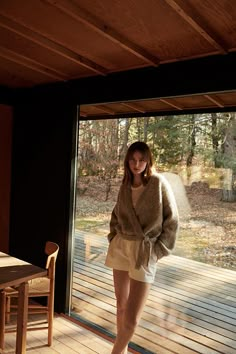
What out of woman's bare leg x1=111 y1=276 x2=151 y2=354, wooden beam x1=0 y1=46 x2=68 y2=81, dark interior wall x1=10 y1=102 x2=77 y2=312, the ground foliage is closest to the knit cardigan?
woman's bare leg x1=111 y1=276 x2=151 y2=354

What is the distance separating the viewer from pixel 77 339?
2.85 m

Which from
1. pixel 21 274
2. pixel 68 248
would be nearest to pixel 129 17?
pixel 21 274

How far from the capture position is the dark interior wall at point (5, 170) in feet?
12.2

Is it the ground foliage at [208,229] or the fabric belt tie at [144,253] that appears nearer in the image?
the fabric belt tie at [144,253]

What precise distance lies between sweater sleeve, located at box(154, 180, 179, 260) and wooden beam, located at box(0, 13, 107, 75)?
1127 mm

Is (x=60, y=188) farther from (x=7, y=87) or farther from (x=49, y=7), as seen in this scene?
(x=49, y=7)

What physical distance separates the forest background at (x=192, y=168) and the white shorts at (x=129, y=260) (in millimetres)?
596

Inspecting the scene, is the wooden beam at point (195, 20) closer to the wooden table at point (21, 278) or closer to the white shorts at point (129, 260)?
the white shorts at point (129, 260)

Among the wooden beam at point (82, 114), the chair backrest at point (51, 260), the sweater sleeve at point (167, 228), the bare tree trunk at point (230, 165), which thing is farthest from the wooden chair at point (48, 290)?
the bare tree trunk at point (230, 165)

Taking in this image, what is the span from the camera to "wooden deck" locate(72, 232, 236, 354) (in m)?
2.83

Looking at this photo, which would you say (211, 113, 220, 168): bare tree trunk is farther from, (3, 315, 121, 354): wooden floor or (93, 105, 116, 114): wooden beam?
(3, 315, 121, 354): wooden floor

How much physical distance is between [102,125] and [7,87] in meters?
1.39

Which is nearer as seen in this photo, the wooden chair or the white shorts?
the white shorts

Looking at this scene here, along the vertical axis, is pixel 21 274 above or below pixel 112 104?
below
